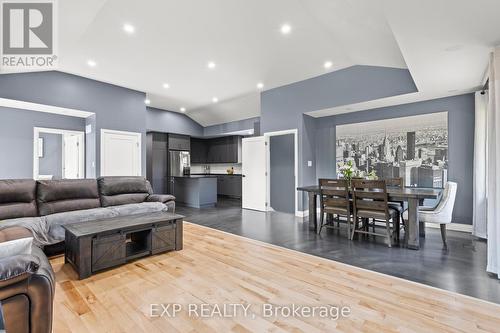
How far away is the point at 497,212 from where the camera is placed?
2418 mm

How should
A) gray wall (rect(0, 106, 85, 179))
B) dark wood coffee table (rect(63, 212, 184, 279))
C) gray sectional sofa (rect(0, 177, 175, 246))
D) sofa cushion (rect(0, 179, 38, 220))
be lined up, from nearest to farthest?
dark wood coffee table (rect(63, 212, 184, 279)) < gray sectional sofa (rect(0, 177, 175, 246)) < sofa cushion (rect(0, 179, 38, 220)) < gray wall (rect(0, 106, 85, 179))

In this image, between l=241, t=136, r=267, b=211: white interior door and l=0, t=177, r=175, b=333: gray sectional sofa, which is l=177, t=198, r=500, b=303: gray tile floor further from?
l=0, t=177, r=175, b=333: gray sectional sofa

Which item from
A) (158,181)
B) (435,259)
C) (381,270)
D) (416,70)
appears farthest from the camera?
(158,181)

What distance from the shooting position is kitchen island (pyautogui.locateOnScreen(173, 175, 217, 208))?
22.0 feet

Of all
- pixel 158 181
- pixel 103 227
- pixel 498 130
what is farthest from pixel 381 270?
pixel 158 181

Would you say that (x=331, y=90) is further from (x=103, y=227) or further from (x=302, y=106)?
(x=103, y=227)

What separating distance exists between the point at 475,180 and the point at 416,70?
2.15m

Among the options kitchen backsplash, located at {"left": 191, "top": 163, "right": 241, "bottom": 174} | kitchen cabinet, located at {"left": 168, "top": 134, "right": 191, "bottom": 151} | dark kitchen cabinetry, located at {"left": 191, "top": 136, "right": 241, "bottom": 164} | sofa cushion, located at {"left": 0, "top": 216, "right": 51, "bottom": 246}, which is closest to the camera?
sofa cushion, located at {"left": 0, "top": 216, "right": 51, "bottom": 246}

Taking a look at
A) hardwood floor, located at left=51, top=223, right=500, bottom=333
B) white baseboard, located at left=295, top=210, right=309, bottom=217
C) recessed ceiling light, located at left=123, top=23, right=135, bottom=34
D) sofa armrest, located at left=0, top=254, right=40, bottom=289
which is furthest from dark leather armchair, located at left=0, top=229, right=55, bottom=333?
white baseboard, located at left=295, top=210, right=309, bottom=217

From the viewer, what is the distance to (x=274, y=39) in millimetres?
3879

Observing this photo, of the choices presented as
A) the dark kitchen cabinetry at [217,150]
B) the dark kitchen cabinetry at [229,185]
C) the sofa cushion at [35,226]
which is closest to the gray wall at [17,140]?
the sofa cushion at [35,226]

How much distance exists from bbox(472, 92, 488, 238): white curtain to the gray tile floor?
27cm

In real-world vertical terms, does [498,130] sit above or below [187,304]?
above

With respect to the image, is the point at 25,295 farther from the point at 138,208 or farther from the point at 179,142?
the point at 179,142
